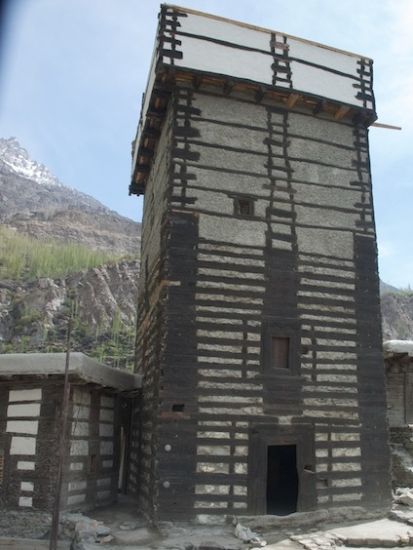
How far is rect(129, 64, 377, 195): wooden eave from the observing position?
1328 cm

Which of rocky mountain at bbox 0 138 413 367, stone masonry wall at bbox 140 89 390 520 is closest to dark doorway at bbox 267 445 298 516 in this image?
stone masonry wall at bbox 140 89 390 520

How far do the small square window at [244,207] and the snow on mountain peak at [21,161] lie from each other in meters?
170

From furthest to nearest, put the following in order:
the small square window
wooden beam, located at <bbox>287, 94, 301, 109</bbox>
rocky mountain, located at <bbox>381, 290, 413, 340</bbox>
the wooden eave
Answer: rocky mountain, located at <bbox>381, 290, 413, 340</bbox> → wooden beam, located at <bbox>287, 94, 301, 109</bbox> → the wooden eave → the small square window

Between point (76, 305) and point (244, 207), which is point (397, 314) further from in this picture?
point (244, 207)

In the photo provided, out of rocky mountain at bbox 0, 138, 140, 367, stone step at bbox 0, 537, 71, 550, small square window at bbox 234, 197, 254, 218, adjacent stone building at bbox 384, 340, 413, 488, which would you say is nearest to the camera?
stone step at bbox 0, 537, 71, 550

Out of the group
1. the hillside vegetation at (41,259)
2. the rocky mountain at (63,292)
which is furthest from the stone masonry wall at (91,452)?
the hillside vegetation at (41,259)

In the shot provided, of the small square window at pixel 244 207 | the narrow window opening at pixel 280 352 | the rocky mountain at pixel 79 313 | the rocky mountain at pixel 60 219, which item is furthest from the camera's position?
the rocky mountain at pixel 60 219

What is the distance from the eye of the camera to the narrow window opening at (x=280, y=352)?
1263 centimetres

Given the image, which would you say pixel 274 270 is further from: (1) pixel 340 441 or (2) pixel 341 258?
(1) pixel 340 441

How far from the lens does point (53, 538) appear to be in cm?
914

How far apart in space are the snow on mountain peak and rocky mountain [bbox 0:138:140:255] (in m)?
49.8

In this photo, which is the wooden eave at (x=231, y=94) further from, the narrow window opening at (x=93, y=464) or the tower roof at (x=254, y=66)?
the narrow window opening at (x=93, y=464)

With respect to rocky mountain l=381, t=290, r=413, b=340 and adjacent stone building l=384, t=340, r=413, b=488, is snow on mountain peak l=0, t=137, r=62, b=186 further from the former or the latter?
adjacent stone building l=384, t=340, r=413, b=488

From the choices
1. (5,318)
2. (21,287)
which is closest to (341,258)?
(5,318)
